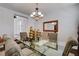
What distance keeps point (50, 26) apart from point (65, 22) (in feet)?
0.73

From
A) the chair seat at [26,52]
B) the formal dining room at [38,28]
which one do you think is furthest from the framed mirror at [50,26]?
the chair seat at [26,52]

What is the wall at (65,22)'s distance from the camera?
147 centimetres

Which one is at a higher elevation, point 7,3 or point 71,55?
point 7,3

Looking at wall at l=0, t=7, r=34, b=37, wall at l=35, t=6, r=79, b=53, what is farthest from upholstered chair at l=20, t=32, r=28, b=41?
wall at l=35, t=6, r=79, b=53

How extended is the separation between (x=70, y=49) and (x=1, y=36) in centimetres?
98

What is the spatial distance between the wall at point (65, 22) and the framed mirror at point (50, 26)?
48 millimetres

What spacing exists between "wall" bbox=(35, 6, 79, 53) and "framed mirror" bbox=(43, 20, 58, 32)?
5cm

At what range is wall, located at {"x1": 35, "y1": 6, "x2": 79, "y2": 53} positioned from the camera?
4.82ft

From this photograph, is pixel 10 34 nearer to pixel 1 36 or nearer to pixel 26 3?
pixel 1 36

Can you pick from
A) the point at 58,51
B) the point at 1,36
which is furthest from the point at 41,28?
the point at 1,36

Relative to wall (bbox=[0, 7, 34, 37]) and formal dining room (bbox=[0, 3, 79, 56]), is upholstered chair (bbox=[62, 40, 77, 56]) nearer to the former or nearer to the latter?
formal dining room (bbox=[0, 3, 79, 56])

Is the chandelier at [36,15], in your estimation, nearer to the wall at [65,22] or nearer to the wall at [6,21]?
the wall at [65,22]

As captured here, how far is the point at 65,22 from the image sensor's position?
4.88 feet

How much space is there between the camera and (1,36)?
1.46m
